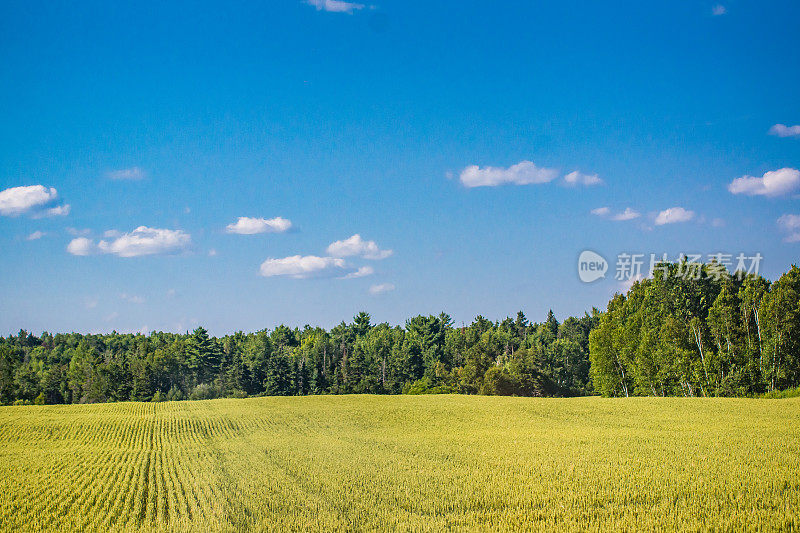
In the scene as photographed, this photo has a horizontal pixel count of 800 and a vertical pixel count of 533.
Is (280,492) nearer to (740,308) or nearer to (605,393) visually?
(740,308)

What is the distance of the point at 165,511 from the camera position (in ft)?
57.3

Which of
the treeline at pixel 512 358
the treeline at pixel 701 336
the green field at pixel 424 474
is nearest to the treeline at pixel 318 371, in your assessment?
the treeline at pixel 512 358

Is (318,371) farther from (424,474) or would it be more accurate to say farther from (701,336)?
(424,474)

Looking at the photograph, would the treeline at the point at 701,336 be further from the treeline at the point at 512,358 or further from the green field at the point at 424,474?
the green field at the point at 424,474

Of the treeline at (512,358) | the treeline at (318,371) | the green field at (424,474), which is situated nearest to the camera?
the green field at (424,474)

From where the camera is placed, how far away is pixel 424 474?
21031mm

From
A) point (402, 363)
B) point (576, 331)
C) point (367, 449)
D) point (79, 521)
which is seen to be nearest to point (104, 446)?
point (367, 449)

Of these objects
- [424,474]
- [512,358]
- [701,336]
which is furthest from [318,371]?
[424,474]

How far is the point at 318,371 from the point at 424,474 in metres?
81.8

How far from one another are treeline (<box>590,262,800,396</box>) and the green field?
12.2 meters

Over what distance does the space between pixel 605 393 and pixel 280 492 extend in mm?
57567

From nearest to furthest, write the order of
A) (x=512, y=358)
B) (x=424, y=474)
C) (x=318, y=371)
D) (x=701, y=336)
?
(x=424, y=474), (x=701, y=336), (x=512, y=358), (x=318, y=371)

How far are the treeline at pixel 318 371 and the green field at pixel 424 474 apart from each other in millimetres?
49204

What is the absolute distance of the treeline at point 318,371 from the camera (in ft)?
294
